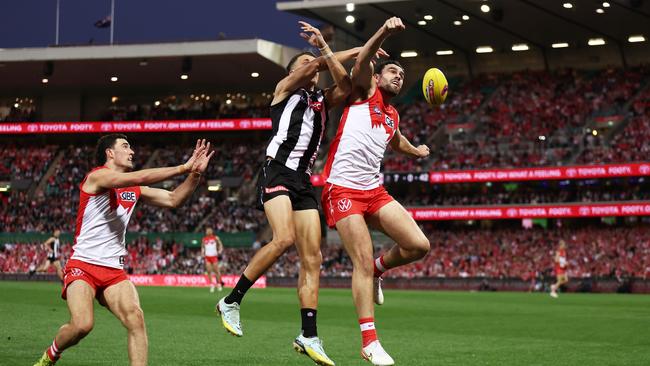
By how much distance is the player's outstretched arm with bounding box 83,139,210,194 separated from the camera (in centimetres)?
906

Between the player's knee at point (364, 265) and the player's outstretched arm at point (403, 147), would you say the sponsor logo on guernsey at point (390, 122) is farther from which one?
the player's knee at point (364, 265)

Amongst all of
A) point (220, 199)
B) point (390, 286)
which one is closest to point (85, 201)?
point (390, 286)

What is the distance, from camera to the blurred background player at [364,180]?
9789mm

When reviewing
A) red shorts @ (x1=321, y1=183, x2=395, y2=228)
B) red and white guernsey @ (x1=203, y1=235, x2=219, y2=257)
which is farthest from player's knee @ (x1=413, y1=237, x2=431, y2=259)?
red and white guernsey @ (x1=203, y1=235, x2=219, y2=257)

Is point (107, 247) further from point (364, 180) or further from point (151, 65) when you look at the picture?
point (151, 65)

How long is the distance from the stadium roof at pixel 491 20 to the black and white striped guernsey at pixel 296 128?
41.4 metres

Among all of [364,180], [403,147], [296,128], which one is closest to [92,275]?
[296,128]

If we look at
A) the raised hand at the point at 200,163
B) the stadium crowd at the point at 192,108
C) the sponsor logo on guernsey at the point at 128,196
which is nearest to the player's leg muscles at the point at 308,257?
the raised hand at the point at 200,163

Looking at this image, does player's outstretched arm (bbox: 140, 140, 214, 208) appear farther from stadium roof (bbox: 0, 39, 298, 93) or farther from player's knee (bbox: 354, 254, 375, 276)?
stadium roof (bbox: 0, 39, 298, 93)

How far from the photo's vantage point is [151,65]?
59.6 m

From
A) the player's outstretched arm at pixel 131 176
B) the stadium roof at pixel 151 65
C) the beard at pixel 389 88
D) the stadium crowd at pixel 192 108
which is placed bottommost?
the player's outstretched arm at pixel 131 176

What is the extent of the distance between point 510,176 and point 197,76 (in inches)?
939

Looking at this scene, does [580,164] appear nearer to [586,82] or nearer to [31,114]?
[586,82]

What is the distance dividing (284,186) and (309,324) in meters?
1.50
